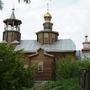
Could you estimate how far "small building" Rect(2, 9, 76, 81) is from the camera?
48.0 m

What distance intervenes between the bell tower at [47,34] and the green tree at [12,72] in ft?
74.3

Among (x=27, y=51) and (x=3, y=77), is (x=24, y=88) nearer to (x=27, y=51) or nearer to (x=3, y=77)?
(x=3, y=77)

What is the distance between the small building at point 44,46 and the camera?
158 ft

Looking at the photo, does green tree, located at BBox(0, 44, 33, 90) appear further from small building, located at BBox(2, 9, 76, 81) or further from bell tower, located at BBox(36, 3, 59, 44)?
bell tower, located at BBox(36, 3, 59, 44)

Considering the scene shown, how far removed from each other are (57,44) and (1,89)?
2989 cm

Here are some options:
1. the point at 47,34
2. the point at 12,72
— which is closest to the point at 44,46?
the point at 47,34

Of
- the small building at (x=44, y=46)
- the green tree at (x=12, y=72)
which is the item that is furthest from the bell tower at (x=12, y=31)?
the green tree at (x=12, y=72)

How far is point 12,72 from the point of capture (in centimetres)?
2362

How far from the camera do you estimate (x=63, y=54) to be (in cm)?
5006

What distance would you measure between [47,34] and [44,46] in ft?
7.65

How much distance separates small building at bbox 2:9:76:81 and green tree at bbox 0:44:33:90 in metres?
15.7

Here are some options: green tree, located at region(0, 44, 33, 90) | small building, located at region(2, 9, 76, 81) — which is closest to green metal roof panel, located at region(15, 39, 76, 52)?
small building, located at region(2, 9, 76, 81)

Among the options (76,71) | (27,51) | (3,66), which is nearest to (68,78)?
(76,71)

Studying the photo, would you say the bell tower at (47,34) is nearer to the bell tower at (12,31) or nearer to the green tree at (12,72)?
the bell tower at (12,31)
